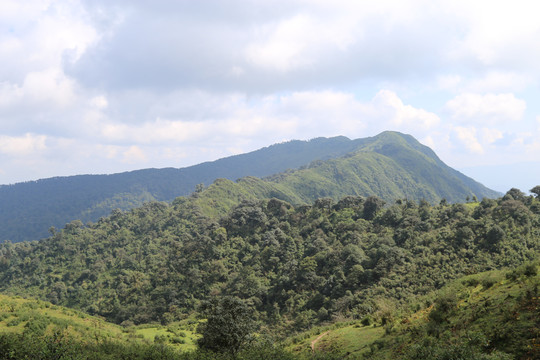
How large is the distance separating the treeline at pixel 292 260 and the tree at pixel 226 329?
1207 cm

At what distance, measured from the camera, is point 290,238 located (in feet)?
234

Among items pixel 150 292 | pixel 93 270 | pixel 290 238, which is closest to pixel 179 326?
pixel 150 292

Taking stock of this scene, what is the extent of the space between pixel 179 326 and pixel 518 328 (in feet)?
157

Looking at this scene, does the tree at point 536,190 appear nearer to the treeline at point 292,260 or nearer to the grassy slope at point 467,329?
the treeline at point 292,260

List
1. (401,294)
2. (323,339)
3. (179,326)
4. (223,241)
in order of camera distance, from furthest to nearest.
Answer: (223,241), (179,326), (401,294), (323,339)

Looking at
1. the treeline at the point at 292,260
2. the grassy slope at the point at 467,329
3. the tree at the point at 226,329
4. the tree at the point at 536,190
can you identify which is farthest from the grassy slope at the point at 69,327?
the tree at the point at 536,190

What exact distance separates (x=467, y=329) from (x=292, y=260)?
4628 cm

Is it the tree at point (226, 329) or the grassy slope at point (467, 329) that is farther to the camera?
the tree at point (226, 329)

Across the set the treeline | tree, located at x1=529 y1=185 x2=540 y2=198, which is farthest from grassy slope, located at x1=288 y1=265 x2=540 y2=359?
tree, located at x1=529 y1=185 x2=540 y2=198

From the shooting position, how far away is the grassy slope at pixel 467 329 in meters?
14.6

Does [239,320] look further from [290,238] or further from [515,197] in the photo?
[515,197]

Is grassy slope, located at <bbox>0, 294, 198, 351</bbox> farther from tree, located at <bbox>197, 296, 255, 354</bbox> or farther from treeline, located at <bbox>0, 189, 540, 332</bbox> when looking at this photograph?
treeline, located at <bbox>0, 189, 540, 332</bbox>

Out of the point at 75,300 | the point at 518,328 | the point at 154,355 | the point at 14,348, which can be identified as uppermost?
the point at 518,328

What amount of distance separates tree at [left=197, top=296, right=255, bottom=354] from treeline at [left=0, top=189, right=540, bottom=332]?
475 inches
